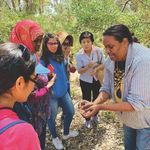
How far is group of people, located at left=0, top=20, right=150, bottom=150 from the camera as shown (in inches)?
49.3

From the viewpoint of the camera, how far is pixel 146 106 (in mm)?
2301

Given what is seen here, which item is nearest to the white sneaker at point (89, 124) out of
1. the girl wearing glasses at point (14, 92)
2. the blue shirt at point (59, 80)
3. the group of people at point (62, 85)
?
the group of people at point (62, 85)

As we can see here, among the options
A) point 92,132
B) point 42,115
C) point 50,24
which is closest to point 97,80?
point 92,132

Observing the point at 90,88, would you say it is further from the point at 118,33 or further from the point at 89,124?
the point at 118,33

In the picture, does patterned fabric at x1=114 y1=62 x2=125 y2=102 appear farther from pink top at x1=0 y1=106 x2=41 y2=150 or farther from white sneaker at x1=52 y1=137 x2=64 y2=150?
white sneaker at x1=52 y1=137 x2=64 y2=150

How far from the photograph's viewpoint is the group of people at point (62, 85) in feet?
4.10

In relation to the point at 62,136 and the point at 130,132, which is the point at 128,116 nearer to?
the point at 130,132

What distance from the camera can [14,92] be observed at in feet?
4.29

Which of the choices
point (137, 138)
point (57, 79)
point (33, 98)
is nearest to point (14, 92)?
point (33, 98)

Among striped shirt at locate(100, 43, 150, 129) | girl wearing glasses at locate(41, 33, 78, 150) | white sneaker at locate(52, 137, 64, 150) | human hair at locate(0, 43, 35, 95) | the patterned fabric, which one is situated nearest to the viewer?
human hair at locate(0, 43, 35, 95)

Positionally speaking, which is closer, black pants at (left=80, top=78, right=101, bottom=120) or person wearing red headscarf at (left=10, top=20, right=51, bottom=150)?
person wearing red headscarf at (left=10, top=20, right=51, bottom=150)

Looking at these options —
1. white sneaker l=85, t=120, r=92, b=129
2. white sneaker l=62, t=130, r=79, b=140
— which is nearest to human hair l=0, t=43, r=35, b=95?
white sneaker l=62, t=130, r=79, b=140

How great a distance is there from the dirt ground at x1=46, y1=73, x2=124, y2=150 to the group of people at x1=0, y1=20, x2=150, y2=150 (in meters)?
0.11

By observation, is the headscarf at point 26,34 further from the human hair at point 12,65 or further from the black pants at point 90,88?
the human hair at point 12,65
